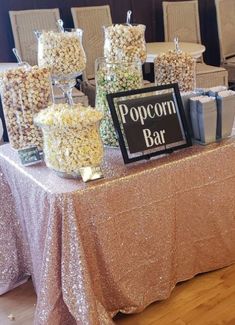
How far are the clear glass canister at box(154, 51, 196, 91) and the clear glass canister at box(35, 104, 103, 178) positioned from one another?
50cm

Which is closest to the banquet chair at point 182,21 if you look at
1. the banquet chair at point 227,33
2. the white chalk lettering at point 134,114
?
the banquet chair at point 227,33

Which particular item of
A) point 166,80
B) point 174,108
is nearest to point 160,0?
point 166,80

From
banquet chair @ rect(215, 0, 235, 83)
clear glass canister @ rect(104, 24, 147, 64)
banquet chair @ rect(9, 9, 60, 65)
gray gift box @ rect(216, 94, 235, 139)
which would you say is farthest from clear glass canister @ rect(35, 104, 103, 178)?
banquet chair @ rect(215, 0, 235, 83)

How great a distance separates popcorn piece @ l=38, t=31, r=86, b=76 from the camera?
4.74 ft

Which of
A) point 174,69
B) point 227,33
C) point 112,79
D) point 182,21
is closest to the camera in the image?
point 112,79

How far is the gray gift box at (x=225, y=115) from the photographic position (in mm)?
1511

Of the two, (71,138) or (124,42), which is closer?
(71,138)

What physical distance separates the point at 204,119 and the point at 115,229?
495 millimetres

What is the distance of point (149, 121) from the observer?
142cm

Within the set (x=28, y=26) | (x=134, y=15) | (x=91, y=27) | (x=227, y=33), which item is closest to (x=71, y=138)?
(x=28, y=26)

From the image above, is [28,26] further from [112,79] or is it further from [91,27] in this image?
[112,79]

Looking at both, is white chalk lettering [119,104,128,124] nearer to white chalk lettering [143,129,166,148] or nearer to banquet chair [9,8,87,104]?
white chalk lettering [143,129,166,148]

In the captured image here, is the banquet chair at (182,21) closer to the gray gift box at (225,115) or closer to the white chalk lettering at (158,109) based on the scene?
the gray gift box at (225,115)

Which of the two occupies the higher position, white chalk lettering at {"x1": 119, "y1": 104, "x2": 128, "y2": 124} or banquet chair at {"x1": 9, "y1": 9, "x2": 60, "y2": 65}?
banquet chair at {"x1": 9, "y1": 9, "x2": 60, "y2": 65}
